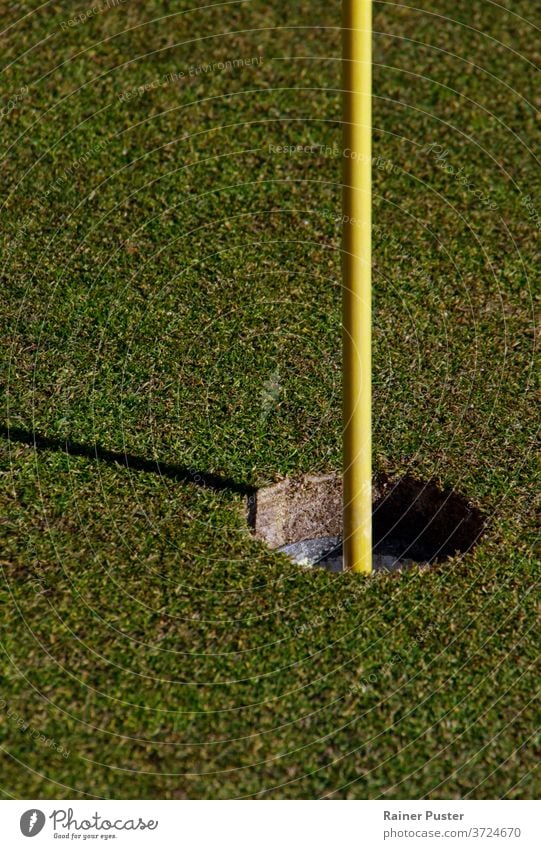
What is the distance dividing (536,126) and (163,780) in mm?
5465

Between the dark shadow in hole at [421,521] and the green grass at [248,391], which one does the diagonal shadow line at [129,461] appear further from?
the dark shadow in hole at [421,521]

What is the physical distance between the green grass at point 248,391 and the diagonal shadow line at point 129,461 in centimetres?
3

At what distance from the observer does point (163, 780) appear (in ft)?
14.6

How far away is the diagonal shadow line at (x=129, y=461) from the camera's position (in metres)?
5.77

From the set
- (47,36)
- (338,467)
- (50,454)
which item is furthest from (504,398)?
(47,36)

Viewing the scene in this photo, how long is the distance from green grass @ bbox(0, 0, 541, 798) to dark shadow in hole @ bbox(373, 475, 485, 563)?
93 millimetres

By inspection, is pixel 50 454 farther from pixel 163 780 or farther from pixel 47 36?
pixel 47 36

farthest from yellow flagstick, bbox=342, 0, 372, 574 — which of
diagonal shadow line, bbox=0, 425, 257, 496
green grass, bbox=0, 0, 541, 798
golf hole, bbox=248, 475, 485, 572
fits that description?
diagonal shadow line, bbox=0, 425, 257, 496

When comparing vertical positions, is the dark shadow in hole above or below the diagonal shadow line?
below

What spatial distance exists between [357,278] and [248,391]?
1623 mm

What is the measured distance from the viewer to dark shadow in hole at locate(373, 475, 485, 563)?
5.69 metres
